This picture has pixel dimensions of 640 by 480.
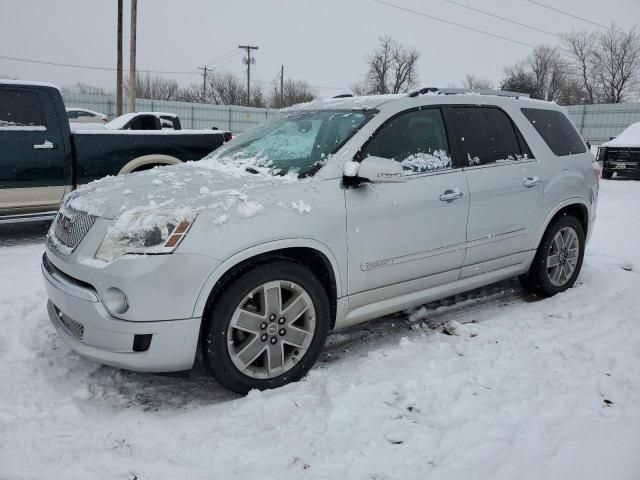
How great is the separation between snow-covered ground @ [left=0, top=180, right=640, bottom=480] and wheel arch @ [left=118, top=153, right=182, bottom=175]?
295 cm

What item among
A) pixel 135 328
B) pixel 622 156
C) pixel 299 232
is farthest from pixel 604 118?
pixel 135 328

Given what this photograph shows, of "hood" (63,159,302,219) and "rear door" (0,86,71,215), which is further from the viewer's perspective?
"rear door" (0,86,71,215)

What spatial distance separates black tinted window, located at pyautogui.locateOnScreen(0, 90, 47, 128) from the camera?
5984 mm

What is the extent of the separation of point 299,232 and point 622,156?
16.8 m

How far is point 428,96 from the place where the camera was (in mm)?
3807

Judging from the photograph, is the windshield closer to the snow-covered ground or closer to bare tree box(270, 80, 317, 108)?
the snow-covered ground

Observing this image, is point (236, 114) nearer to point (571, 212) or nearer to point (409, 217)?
point (571, 212)

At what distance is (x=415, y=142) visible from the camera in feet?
11.9

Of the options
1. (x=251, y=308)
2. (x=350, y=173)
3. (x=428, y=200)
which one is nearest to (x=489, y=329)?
(x=428, y=200)

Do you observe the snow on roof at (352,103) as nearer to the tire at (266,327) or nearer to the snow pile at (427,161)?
the snow pile at (427,161)

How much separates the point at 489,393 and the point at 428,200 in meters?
1.32

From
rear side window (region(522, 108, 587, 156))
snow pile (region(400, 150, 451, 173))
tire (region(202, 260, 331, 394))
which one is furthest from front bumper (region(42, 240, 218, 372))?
rear side window (region(522, 108, 587, 156))

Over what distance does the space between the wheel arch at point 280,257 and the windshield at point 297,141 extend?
0.49 m

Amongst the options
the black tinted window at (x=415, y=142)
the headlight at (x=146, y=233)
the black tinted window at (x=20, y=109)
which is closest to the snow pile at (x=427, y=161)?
the black tinted window at (x=415, y=142)
